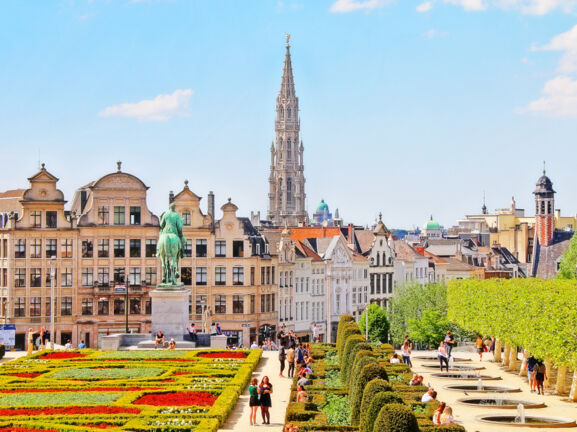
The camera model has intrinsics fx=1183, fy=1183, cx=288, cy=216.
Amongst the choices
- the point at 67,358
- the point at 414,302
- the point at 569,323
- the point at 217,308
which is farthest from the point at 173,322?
the point at 414,302

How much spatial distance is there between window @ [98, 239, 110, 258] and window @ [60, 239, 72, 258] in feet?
7.71

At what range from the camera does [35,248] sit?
94875 mm

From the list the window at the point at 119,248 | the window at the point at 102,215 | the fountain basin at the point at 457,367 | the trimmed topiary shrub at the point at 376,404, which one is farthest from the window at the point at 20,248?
the trimmed topiary shrub at the point at 376,404

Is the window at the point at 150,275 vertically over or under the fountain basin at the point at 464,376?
over

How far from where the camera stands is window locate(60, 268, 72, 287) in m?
95.6

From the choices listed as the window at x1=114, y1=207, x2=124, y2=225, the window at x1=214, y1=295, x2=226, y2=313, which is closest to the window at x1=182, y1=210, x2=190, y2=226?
the window at x1=114, y1=207, x2=124, y2=225

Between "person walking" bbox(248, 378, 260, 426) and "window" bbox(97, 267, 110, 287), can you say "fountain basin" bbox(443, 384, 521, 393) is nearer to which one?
"person walking" bbox(248, 378, 260, 426)

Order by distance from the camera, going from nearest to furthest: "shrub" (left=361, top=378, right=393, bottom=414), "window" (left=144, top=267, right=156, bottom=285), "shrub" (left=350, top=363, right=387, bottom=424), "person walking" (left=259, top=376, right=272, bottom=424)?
"shrub" (left=361, top=378, right=393, bottom=414) < "shrub" (left=350, top=363, right=387, bottom=424) < "person walking" (left=259, top=376, right=272, bottom=424) < "window" (left=144, top=267, right=156, bottom=285)

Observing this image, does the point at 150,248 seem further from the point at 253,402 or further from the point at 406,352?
the point at 253,402

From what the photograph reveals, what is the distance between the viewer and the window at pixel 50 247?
95.1 metres

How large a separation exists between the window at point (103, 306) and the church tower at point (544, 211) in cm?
6446

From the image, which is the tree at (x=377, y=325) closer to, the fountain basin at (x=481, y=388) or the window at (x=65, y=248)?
the window at (x=65, y=248)

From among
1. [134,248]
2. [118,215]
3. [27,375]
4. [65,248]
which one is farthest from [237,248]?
[27,375]

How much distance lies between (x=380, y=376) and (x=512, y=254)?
5389 inches
